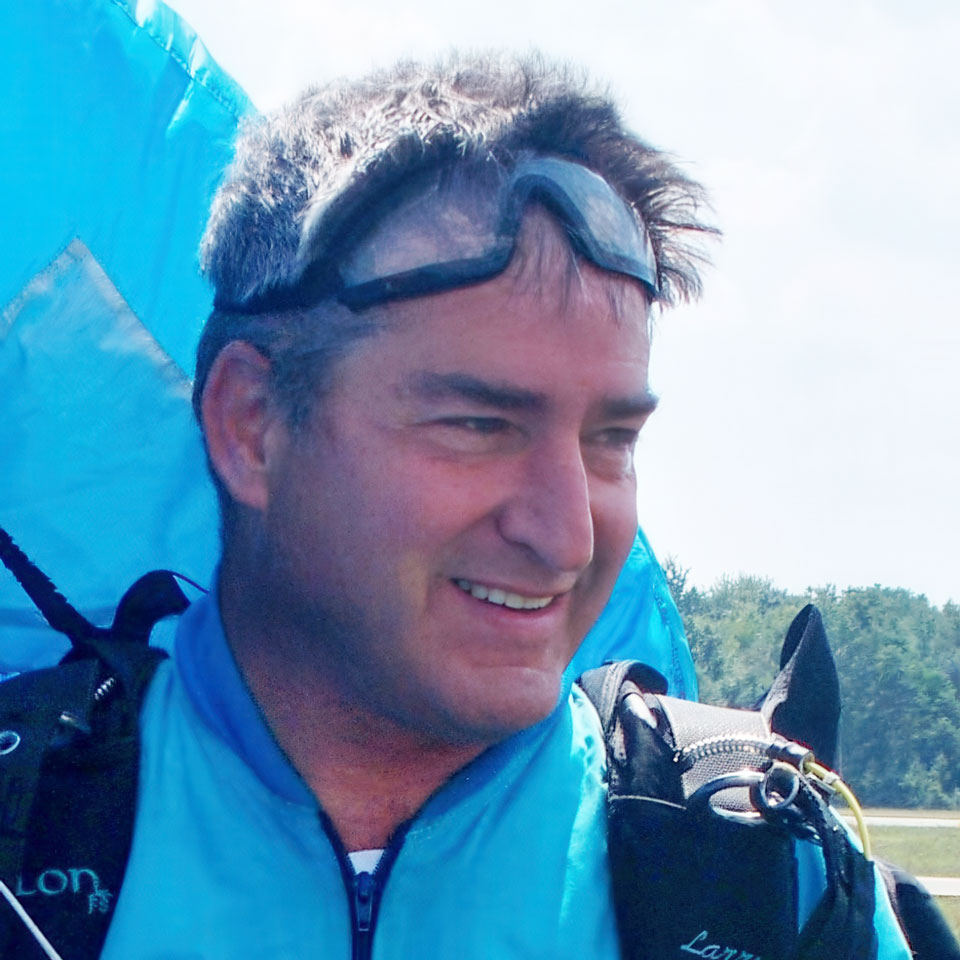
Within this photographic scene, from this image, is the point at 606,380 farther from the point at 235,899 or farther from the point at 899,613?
the point at 899,613

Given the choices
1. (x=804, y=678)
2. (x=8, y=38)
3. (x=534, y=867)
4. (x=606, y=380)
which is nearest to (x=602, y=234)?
(x=606, y=380)

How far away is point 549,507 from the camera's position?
4.81 feet

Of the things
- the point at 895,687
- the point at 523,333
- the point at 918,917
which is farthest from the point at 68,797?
the point at 895,687

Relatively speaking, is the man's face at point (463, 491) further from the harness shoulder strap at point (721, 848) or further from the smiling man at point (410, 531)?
the harness shoulder strap at point (721, 848)

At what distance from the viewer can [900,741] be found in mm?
5391

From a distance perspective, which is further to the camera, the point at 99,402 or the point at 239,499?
the point at 99,402

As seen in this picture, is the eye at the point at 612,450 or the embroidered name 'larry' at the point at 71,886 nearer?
the embroidered name 'larry' at the point at 71,886

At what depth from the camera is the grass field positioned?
9258 millimetres

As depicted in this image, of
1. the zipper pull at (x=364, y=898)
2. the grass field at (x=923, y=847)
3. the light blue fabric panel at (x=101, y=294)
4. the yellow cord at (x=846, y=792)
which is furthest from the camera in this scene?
the grass field at (x=923, y=847)

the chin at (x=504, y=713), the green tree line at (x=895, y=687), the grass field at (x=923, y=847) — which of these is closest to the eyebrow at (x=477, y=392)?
the chin at (x=504, y=713)

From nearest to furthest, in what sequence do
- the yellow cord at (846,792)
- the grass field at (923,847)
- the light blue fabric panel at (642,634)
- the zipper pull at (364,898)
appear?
the yellow cord at (846,792), the zipper pull at (364,898), the light blue fabric panel at (642,634), the grass field at (923,847)

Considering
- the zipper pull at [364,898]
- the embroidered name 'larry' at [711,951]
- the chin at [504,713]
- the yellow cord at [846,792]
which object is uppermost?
the chin at [504,713]

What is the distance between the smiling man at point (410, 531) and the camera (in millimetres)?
1475

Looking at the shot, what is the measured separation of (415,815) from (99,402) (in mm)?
1133
